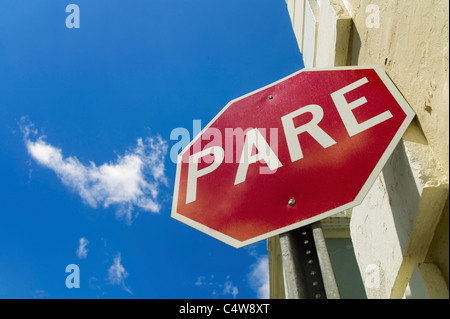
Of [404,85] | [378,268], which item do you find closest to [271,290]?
[378,268]

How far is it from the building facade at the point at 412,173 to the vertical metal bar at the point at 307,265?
75 mm

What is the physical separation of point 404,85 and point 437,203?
0.73m

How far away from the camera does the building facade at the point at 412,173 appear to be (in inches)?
58.8

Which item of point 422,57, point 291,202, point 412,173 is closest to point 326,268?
point 291,202

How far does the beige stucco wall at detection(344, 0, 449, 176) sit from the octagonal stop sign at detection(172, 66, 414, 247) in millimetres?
142

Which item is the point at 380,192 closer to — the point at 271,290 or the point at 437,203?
the point at 437,203

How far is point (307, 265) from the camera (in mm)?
1225

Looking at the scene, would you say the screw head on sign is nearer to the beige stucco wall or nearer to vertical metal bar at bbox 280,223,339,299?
vertical metal bar at bbox 280,223,339,299

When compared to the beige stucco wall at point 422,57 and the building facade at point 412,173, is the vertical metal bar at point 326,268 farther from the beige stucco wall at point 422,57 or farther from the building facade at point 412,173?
the beige stucco wall at point 422,57

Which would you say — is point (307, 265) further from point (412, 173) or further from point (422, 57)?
point (422, 57)

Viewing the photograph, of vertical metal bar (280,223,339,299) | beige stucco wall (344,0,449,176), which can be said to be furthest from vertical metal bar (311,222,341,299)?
beige stucco wall (344,0,449,176)

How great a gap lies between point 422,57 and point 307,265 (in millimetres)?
1201

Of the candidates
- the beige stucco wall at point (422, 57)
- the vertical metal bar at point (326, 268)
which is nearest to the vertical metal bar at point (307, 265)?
the vertical metal bar at point (326, 268)
